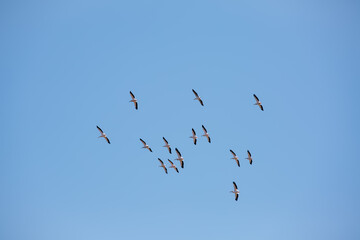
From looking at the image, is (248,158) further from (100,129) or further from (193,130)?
(100,129)

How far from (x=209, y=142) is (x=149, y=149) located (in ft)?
23.7

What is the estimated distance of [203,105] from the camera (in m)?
73.0

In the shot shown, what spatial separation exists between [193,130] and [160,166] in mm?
6219

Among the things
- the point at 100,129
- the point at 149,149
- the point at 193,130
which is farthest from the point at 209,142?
the point at 100,129

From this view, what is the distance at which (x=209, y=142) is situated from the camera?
75.8 metres

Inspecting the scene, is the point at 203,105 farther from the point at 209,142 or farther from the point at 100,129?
the point at 100,129

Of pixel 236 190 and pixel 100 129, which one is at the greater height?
pixel 100 129

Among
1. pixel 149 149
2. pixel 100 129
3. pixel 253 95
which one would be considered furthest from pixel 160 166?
pixel 253 95

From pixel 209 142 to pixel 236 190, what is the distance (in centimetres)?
649

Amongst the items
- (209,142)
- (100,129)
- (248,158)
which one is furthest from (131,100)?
(248,158)

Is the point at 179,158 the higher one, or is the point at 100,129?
the point at 100,129

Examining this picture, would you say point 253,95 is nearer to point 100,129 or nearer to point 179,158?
point 179,158

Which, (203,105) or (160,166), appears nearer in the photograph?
(203,105)

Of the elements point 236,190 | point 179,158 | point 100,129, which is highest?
point 100,129
